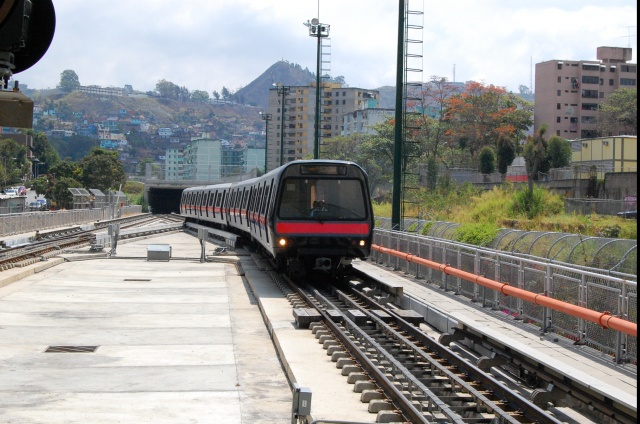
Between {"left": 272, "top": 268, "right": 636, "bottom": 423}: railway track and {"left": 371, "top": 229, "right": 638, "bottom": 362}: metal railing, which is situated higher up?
{"left": 371, "top": 229, "right": 638, "bottom": 362}: metal railing

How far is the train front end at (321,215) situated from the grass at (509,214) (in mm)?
2604

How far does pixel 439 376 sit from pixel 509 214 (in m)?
22.3

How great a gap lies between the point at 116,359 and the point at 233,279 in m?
12.7

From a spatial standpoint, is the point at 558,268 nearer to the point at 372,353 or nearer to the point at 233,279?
the point at 372,353

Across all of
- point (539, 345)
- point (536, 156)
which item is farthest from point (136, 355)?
point (536, 156)

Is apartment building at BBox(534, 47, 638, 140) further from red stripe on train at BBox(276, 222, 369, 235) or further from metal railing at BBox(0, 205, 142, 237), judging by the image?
red stripe on train at BBox(276, 222, 369, 235)

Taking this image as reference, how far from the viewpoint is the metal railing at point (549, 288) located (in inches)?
435

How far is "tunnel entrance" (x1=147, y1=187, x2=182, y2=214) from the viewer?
389 ft

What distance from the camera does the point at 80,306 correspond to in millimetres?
18406

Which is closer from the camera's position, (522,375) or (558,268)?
(522,375)

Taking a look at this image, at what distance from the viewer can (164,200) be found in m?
120

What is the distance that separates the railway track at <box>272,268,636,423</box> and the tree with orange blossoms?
76.1 meters

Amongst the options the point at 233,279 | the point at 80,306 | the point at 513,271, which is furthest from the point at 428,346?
the point at 233,279

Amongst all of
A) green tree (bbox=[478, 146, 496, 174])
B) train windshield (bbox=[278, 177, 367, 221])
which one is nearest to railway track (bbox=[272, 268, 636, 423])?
train windshield (bbox=[278, 177, 367, 221])
